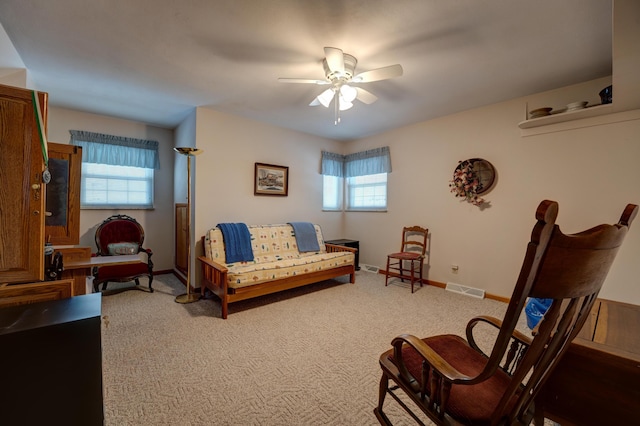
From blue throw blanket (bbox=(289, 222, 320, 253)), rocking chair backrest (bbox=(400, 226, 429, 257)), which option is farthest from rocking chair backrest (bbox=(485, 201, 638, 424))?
blue throw blanket (bbox=(289, 222, 320, 253))

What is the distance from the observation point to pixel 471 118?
11.5 ft

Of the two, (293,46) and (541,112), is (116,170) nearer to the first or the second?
(293,46)

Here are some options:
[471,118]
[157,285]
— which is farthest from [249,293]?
[471,118]

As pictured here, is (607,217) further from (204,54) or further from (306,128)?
(204,54)

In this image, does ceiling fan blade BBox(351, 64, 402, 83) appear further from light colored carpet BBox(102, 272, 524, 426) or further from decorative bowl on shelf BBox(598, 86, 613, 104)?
light colored carpet BBox(102, 272, 524, 426)

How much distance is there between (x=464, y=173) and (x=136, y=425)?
400cm

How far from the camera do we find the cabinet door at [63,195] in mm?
2029

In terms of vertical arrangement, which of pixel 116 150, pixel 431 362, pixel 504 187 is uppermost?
pixel 116 150

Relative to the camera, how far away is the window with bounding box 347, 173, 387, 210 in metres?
4.71

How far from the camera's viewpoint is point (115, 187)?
4.00 metres

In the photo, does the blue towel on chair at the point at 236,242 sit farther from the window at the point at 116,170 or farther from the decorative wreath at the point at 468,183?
the decorative wreath at the point at 468,183

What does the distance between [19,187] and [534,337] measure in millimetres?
1956

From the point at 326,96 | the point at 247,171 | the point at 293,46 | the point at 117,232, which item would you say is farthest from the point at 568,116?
the point at 117,232

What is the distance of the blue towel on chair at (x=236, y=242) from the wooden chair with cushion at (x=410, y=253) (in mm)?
2048
